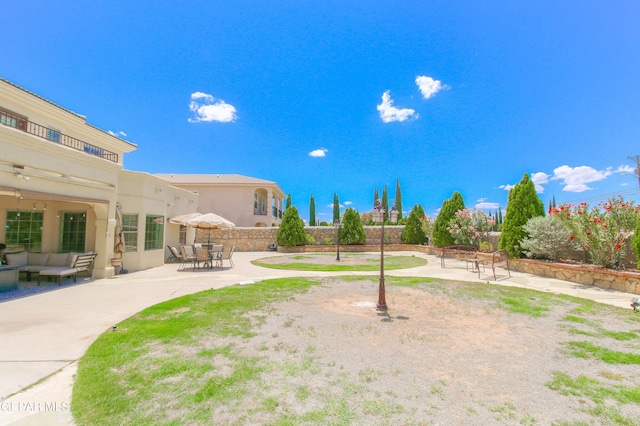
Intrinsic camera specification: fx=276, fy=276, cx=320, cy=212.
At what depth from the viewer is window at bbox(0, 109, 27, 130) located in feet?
32.6

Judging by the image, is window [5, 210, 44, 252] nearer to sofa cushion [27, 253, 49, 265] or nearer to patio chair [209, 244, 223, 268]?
sofa cushion [27, 253, 49, 265]

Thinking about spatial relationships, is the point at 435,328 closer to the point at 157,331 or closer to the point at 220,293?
the point at 157,331

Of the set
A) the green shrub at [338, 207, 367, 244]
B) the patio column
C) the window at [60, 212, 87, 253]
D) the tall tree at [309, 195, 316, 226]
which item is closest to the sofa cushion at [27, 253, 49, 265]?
the window at [60, 212, 87, 253]

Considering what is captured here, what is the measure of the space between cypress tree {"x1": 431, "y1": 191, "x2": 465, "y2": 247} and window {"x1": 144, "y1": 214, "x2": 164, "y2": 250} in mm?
16482

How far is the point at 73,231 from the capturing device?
10.5 meters

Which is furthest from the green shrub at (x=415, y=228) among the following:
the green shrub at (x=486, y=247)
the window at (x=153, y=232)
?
the window at (x=153, y=232)

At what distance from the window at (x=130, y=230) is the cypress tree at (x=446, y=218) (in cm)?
1718

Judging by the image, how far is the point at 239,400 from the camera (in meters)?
2.85

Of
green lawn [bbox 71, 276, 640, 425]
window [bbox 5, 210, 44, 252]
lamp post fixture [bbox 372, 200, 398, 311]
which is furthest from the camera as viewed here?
window [bbox 5, 210, 44, 252]

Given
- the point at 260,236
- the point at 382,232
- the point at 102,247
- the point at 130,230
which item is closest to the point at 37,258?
the point at 102,247

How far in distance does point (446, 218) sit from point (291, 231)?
36.4ft

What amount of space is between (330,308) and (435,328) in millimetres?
2293

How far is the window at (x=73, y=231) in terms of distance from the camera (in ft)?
34.2

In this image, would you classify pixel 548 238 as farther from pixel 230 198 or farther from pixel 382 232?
pixel 230 198
